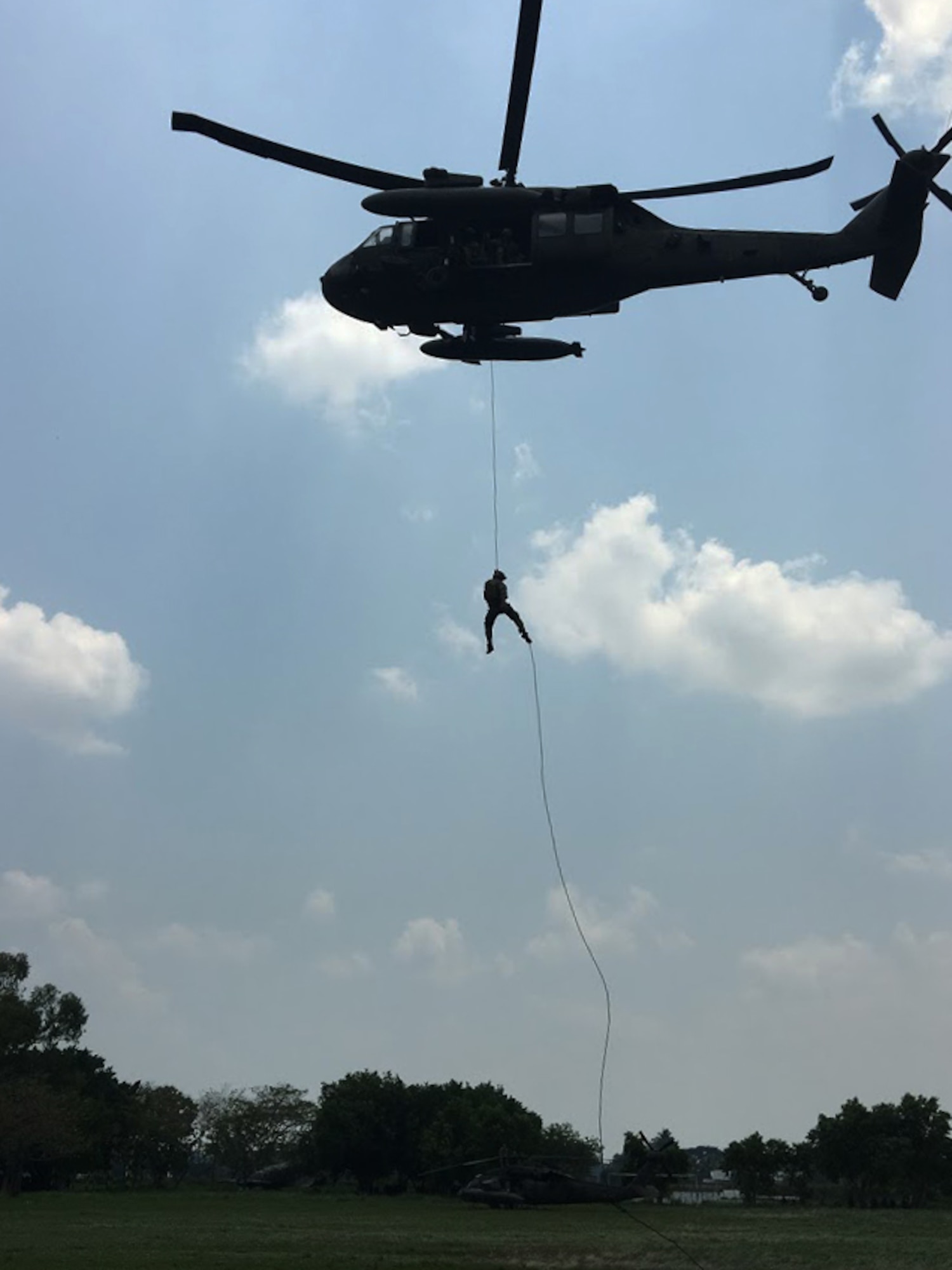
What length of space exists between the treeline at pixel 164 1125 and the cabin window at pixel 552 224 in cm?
6397

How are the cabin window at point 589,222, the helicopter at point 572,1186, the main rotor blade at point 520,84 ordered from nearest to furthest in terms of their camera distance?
1. the main rotor blade at point 520,84
2. the cabin window at point 589,222
3. the helicopter at point 572,1186

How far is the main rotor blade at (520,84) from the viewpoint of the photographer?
2108 centimetres

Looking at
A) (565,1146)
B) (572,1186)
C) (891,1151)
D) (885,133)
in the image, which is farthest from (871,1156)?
(885,133)

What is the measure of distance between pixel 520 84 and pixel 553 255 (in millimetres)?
2677

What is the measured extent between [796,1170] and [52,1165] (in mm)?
46055

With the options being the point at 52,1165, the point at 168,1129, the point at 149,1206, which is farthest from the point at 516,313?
the point at 168,1129


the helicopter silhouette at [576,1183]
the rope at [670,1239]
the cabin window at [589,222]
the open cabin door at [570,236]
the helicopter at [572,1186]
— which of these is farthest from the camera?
the rope at [670,1239]

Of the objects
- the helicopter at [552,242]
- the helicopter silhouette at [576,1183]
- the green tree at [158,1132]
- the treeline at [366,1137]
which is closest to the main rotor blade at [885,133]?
the helicopter at [552,242]

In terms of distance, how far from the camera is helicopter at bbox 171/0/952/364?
906 inches

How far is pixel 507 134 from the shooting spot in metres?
23.3

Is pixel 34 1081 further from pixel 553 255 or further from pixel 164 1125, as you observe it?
pixel 553 255

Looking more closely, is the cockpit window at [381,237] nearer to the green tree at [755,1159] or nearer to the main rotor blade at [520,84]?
the main rotor blade at [520,84]

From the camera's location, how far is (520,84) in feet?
72.6

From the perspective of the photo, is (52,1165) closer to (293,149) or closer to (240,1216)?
(240,1216)
